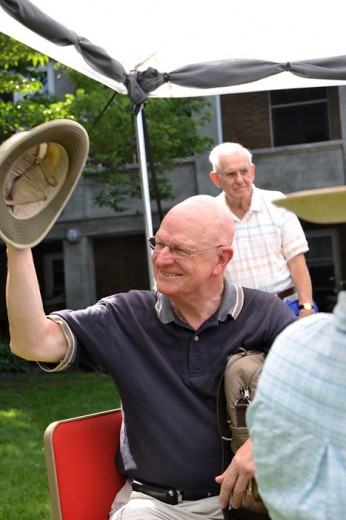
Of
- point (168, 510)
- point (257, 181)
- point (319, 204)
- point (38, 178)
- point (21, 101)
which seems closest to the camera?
point (319, 204)

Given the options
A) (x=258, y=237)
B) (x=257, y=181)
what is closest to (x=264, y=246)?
(x=258, y=237)

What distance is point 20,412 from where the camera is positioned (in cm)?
1053

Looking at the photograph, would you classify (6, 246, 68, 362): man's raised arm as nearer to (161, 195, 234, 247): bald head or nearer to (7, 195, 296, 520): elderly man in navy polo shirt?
(7, 195, 296, 520): elderly man in navy polo shirt

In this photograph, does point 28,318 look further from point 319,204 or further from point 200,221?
point 319,204

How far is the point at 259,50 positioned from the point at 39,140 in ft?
13.5

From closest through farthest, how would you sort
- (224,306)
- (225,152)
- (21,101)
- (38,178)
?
(38,178) → (224,306) → (225,152) → (21,101)

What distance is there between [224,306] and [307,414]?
1795 millimetres

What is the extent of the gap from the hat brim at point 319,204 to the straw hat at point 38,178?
119cm

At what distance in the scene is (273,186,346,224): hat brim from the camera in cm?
121

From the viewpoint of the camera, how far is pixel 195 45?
19.6ft

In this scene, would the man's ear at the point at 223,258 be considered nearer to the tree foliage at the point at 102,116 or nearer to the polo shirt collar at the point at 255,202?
the polo shirt collar at the point at 255,202

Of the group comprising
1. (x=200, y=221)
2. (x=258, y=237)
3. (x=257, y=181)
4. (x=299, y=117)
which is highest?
(x=299, y=117)

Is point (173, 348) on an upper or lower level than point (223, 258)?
lower

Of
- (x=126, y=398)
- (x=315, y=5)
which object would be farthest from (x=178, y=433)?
(x=315, y=5)
